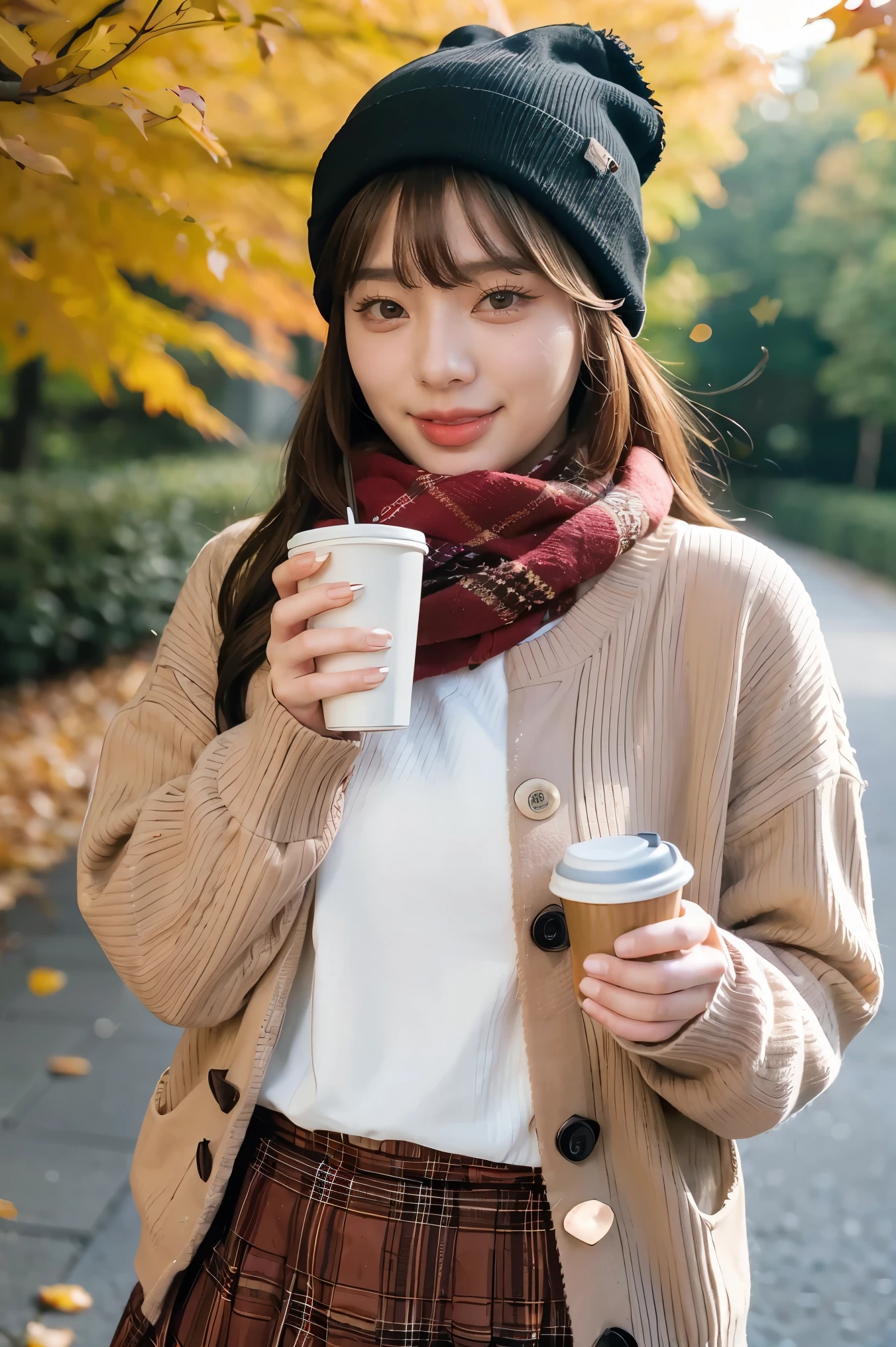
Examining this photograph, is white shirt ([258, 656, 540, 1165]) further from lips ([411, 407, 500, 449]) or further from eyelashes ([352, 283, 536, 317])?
eyelashes ([352, 283, 536, 317])

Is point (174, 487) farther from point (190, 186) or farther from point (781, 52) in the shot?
point (781, 52)

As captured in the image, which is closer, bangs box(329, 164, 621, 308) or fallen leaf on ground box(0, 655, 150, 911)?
bangs box(329, 164, 621, 308)

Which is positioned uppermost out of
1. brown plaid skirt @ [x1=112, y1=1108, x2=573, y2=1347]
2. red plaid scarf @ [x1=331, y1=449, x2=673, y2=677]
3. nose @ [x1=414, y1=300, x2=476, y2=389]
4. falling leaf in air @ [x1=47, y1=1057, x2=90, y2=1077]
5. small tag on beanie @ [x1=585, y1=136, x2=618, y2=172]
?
small tag on beanie @ [x1=585, y1=136, x2=618, y2=172]

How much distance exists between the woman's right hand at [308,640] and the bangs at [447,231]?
46cm

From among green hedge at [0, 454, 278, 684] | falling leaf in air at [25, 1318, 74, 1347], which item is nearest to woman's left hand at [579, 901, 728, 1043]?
falling leaf in air at [25, 1318, 74, 1347]

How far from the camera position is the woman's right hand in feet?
4.14

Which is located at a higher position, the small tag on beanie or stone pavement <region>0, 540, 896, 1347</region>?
the small tag on beanie

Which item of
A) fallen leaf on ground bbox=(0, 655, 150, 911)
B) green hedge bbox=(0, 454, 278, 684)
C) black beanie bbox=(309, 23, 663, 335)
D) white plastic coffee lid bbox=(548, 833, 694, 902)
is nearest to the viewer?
white plastic coffee lid bbox=(548, 833, 694, 902)

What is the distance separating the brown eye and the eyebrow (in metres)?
0.03

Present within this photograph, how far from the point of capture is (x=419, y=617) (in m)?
1.54

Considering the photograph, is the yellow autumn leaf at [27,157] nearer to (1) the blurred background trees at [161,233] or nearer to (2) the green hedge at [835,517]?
(1) the blurred background trees at [161,233]

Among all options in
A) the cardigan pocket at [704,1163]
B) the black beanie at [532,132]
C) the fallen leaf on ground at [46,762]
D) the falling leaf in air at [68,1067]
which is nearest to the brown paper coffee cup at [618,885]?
the cardigan pocket at [704,1163]

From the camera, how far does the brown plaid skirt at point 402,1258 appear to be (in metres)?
1.44

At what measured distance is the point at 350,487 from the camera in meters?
1.58
